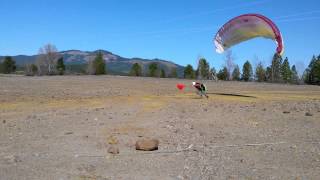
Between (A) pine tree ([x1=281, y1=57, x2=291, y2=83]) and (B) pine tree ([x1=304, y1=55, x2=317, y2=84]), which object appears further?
(A) pine tree ([x1=281, y1=57, x2=291, y2=83])

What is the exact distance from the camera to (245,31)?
120ft

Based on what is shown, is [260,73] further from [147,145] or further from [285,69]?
[147,145]

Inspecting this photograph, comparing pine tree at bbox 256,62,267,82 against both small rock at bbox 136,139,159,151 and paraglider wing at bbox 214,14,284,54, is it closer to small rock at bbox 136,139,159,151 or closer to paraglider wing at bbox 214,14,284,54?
paraglider wing at bbox 214,14,284,54

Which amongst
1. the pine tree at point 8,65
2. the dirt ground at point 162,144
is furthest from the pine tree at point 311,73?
the dirt ground at point 162,144

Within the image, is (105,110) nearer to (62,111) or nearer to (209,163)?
(62,111)

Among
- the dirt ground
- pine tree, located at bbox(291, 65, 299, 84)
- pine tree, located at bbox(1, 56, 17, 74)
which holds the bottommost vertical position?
the dirt ground

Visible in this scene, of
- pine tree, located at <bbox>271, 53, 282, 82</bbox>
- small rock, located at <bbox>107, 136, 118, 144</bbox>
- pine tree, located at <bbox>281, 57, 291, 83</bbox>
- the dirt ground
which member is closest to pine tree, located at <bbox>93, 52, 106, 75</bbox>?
pine tree, located at <bbox>271, 53, 282, 82</bbox>

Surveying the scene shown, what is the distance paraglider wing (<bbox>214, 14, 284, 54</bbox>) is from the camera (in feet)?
111

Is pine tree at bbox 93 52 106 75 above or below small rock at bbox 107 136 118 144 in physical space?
above

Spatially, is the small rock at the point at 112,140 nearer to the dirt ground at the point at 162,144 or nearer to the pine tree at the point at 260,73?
the dirt ground at the point at 162,144

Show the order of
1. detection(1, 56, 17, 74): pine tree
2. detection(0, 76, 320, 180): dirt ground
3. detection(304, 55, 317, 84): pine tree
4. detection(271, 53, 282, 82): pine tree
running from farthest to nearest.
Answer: detection(1, 56, 17, 74): pine tree, detection(271, 53, 282, 82): pine tree, detection(304, 55, 317, 84): pine tree, detection(0, 76, 320, 180): dirt ground

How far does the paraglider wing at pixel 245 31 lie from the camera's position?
1336 inches

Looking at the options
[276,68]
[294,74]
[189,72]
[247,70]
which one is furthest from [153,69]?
[294,74]

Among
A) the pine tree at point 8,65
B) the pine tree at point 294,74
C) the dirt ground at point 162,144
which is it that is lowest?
the dirt ground at point 162,144
